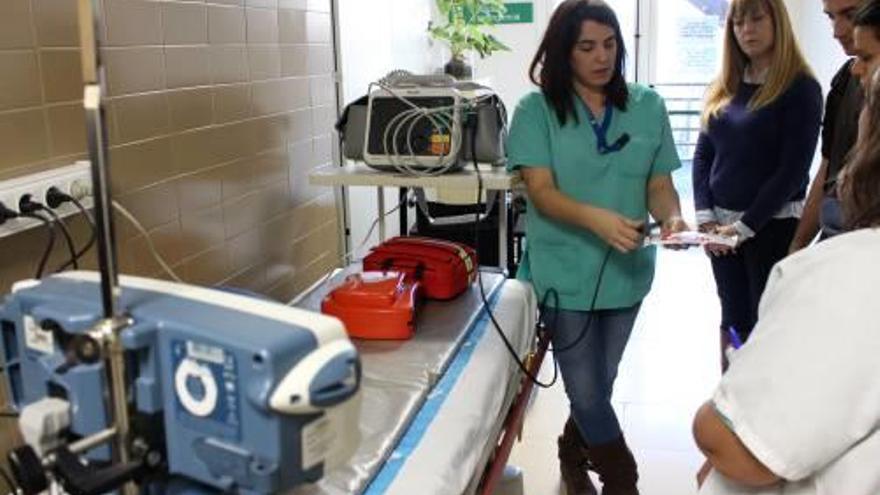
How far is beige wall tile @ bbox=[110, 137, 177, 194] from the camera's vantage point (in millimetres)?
1830

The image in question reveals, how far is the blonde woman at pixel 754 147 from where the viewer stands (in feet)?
8.07

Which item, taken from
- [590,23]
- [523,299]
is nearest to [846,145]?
[590,23]

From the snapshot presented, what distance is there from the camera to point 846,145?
2.15m

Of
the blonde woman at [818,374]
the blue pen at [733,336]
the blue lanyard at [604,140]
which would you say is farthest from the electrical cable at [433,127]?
the blonde woman at [818,374]

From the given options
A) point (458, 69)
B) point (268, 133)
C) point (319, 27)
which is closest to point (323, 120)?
point (319, 27)

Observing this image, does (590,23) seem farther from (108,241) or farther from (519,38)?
(519,38)

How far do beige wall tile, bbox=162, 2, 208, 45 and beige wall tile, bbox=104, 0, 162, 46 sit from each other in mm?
32

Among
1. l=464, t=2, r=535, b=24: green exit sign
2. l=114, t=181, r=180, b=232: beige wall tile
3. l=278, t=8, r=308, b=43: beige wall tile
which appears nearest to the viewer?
l=114, t=181, r=180, b=232: beige wall tile

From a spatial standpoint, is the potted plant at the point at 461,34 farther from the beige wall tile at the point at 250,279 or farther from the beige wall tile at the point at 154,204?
the beige wall tile at the point at 154,204

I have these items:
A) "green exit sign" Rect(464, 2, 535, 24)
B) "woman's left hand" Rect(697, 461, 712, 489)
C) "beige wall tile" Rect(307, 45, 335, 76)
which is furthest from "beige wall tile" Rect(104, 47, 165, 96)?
"green exit sign" Rect(464, 2, 535, 24)

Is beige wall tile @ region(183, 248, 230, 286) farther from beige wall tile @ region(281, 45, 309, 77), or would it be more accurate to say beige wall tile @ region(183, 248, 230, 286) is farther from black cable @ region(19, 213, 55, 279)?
beige wall tile @ region(281, 45, 309, 77)

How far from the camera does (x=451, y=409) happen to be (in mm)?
1700

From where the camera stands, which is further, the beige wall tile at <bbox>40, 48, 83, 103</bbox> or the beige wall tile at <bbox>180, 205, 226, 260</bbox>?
the beige wall tile at <bbox>180, 205, 226, 260</bbox>

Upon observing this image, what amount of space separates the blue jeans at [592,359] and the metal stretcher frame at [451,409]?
10cm
